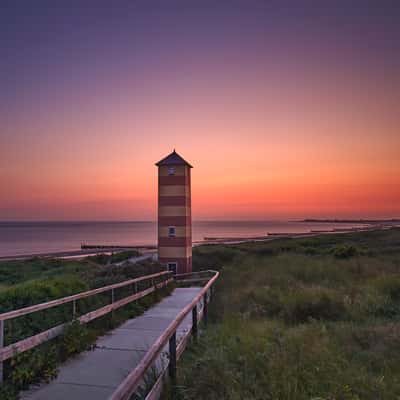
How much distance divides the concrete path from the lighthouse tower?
8.20 meters

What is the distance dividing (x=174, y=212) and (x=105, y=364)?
1121 cm

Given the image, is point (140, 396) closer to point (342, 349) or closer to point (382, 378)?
point (382, 378)

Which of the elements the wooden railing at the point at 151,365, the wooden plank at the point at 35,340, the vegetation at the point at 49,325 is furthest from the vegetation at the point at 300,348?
the wooden plank at the point at 35,340

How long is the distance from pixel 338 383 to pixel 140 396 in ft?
7.66

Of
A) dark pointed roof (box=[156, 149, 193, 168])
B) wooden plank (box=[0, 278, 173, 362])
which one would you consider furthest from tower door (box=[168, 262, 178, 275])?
wooden plank (box=[0, 278, 173, 362])

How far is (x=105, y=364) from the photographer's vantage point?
194 inches

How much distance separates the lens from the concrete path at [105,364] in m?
4.01

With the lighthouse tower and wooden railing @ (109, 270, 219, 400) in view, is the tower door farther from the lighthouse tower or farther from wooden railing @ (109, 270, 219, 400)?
wooden railing @ (109, 270, 219, 400)

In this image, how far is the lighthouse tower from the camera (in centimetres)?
1588

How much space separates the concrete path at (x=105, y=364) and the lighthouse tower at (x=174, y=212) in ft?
26.9

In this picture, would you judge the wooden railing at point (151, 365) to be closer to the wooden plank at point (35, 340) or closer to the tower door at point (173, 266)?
the wooden plank at point (35, 340)

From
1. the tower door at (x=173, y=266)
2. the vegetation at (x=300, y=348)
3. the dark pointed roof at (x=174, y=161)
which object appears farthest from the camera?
the tower door at (x=173, y=266)

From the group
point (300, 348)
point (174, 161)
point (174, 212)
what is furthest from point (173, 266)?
point (300, 348)

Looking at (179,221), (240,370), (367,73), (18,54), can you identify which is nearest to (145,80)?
(18,54)
